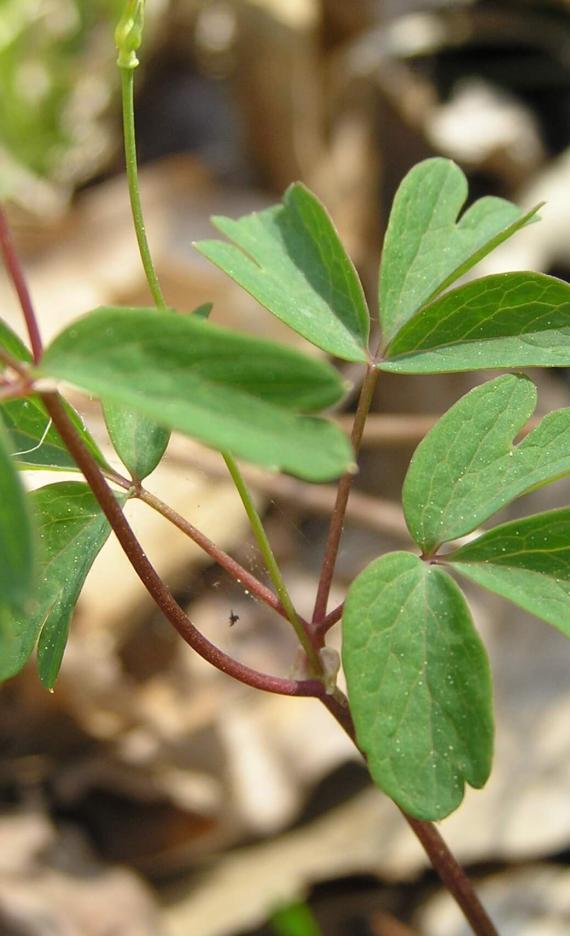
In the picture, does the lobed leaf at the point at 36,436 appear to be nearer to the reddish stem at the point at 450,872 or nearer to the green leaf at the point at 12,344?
the green leaf at the point at 12,344

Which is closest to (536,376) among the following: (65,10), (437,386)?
(437,386)

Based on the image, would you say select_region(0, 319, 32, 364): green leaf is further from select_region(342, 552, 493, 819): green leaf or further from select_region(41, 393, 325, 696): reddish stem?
select_region(342, 552, 493, 819): green leaf

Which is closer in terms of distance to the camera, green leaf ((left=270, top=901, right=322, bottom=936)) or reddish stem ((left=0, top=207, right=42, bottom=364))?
reddish stem ((left=0, top=207, right=42, bottom=364))

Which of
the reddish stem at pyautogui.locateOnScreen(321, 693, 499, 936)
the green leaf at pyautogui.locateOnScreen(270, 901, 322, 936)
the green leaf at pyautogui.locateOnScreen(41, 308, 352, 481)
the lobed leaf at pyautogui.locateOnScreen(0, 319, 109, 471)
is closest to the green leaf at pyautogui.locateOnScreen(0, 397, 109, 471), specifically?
the lobed leaf at pyautogui.locateOnScreen(0, 319, 109, 471)

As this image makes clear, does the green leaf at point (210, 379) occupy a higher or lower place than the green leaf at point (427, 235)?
lower

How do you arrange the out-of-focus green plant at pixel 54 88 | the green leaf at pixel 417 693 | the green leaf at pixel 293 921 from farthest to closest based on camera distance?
the out-of-focus green plant at pixel 54 88
the green leaf at pixel 293 921
the green leaf at pixel 417 693

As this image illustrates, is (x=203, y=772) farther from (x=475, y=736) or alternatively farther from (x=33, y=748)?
(x=475, y=736)

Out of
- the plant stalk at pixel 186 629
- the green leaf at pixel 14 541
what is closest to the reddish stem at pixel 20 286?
the plant stalk at pixel 186 629
